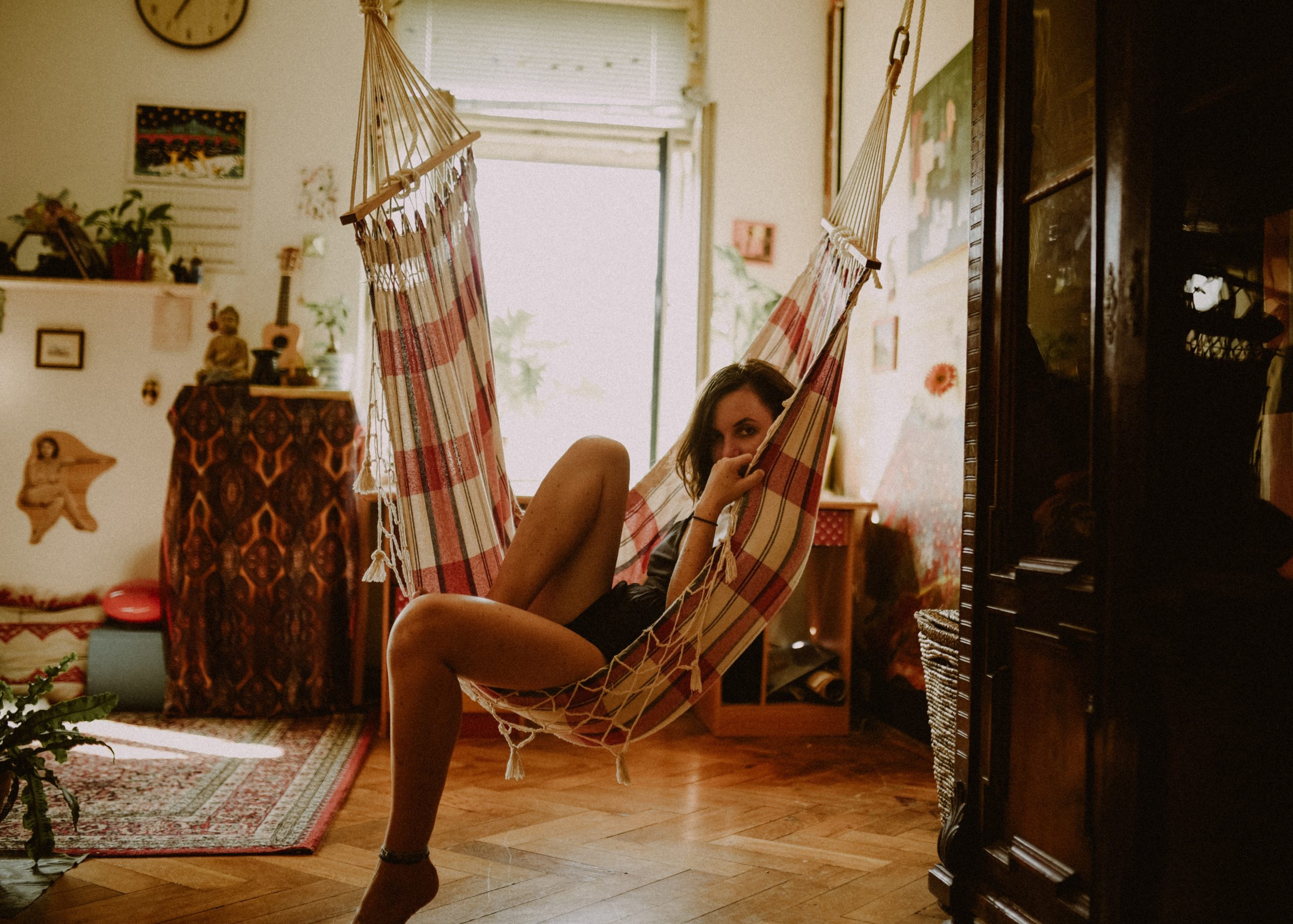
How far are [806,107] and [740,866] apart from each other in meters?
2.46

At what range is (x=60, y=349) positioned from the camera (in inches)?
113

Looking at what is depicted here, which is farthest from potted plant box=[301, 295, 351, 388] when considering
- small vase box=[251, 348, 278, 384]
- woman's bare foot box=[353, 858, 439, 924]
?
woman's bare foot box=[353, 858, 439, 924]

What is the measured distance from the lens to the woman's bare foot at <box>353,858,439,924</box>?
1.13m

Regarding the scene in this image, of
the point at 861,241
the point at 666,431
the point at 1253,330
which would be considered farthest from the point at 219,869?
the point at 666,431

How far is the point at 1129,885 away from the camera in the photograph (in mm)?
939

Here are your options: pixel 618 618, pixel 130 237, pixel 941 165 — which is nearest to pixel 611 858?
pixel 618 618

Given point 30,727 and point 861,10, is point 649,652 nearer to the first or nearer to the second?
point 30,727

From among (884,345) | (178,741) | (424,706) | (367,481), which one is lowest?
(178,741)

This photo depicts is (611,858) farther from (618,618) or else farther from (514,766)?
(618,618)

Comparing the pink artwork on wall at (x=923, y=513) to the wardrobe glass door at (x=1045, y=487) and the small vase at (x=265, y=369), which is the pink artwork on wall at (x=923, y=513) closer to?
the wardrobe glass door at (x=1045, y=487)

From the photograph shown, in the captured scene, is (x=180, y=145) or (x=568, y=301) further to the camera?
(x=568, y=301)

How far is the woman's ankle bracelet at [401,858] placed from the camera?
1129mm

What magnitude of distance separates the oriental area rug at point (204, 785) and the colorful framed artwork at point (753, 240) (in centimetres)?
187

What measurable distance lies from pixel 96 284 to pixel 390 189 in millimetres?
1863
